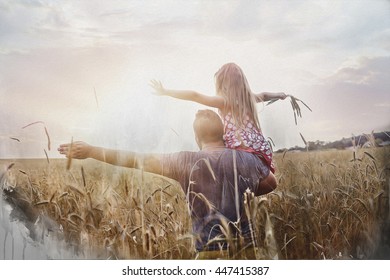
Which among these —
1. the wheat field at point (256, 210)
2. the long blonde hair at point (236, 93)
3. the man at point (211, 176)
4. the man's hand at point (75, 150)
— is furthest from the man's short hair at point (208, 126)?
the man's hand at point (75, 150)

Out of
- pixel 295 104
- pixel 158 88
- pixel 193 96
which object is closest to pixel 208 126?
pixel 193 96

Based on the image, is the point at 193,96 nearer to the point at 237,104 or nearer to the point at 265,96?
the point at 237,104

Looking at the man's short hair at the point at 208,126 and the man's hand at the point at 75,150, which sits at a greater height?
the man's short hair at the point at 208,126

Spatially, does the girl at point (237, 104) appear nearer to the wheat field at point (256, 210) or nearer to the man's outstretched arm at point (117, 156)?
the wheat field at point (256, 210)

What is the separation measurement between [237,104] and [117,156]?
112 centimetres

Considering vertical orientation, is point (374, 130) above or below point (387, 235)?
above

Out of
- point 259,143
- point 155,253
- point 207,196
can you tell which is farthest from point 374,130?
point 155,253

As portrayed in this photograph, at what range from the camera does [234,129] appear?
19.8 feet

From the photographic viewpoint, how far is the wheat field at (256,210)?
604 centimetres

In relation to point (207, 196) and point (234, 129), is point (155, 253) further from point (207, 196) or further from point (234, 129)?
point (234, 129)

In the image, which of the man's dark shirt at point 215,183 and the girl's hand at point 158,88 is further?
the girl's hand at point 158,88

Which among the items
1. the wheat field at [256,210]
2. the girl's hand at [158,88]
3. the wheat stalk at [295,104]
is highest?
the girl's hand at [158,88]

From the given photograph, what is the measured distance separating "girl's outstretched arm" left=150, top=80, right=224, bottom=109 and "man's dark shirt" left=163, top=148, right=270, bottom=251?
404mm

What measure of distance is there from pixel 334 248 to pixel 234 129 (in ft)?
4.35
